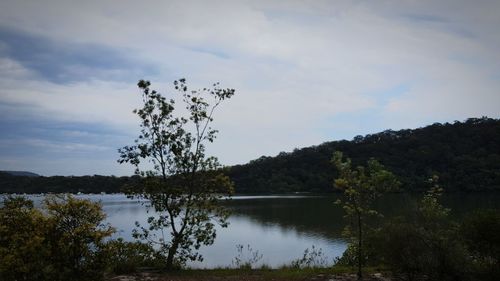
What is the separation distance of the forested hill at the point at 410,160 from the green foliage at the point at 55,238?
260ft

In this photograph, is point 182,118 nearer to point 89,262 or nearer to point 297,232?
point 89,262

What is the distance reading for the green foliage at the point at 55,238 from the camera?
8.57 m

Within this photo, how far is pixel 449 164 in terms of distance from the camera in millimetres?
100062

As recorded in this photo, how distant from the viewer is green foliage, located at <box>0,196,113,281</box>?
8570 mm

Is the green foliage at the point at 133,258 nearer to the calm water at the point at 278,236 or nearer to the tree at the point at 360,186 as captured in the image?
the calm water at the point at 278,236

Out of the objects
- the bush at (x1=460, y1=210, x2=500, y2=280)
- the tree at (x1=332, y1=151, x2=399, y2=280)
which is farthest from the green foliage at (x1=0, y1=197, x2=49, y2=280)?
the bush at (x1=460, y1=210, x2=500, y2=280)

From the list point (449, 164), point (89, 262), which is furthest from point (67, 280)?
point (449, 164)

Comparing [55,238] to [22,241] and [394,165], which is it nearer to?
[22,241]

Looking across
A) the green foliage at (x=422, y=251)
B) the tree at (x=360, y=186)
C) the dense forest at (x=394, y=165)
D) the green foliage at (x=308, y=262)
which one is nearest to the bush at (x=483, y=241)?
the green foliage at (x=422, y=251)

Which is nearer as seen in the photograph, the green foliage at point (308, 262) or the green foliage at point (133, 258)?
the green foliage at point (133, 258)

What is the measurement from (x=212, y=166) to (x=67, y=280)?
800cm

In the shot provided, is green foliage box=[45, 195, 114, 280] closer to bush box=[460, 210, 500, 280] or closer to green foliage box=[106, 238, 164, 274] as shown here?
green foliage box=[106, 238, 164, 274]

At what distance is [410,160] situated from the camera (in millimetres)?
106500

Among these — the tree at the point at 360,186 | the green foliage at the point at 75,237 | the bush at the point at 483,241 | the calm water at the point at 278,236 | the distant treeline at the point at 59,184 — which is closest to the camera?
the green foliage at the point at 75,237
